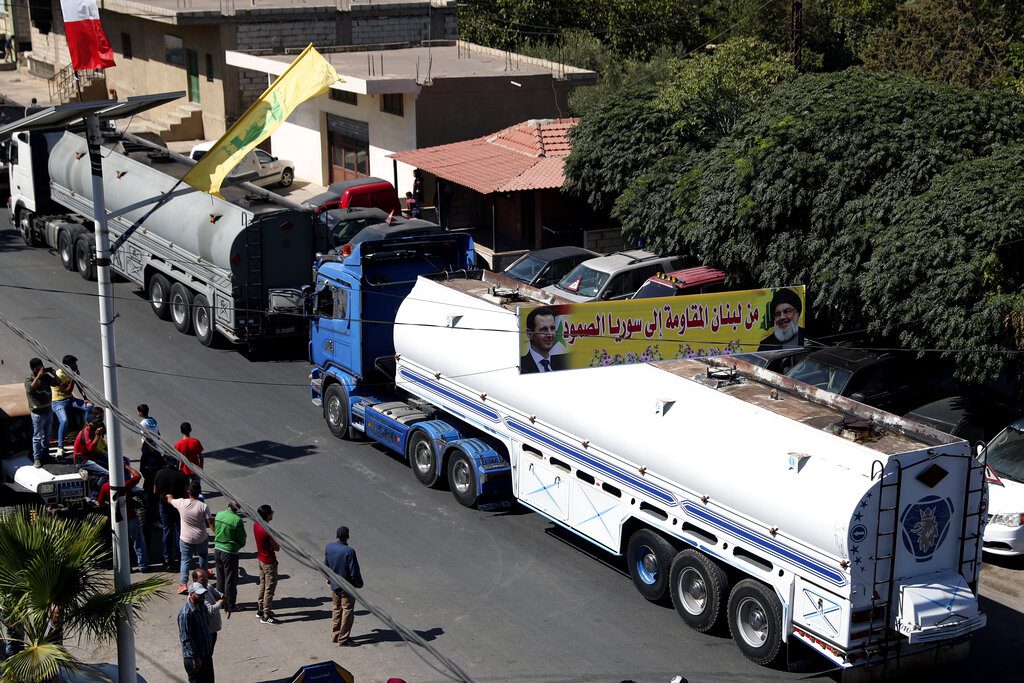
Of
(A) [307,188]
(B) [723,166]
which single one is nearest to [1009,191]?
(B) [723,166]

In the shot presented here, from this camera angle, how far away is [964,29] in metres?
30.2

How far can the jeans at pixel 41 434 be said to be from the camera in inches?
671

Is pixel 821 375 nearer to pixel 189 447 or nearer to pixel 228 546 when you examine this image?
pixel 189 447

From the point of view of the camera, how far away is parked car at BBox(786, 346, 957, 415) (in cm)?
2059

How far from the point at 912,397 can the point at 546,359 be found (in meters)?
8.21

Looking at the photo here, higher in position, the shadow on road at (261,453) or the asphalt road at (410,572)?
the shadow on road at (261,453)

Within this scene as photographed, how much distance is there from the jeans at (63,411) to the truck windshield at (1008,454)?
1341cm

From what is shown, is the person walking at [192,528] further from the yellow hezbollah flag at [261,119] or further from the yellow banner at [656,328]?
the yellow banner at [656,328]

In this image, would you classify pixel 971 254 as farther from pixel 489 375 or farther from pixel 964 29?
pixel 964 29

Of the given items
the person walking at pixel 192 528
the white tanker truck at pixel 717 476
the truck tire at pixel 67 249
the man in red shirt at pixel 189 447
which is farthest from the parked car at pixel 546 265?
the person walking at pixel 192 528

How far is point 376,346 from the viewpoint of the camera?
1973 cm

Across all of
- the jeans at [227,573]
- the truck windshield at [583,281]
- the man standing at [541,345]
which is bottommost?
the jeans at [227,573]

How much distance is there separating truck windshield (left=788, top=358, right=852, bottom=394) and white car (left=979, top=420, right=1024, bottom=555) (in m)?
3.17

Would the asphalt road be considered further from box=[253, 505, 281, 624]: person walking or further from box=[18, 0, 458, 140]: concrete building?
box=[18, 0, 458, 140]: concrete building
